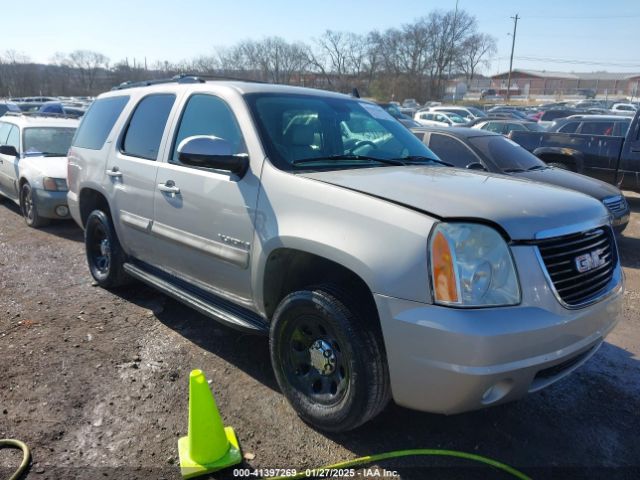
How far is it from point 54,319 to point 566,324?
13.3 feet

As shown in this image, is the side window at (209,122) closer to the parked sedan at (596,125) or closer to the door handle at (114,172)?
the door handle at (114,172)

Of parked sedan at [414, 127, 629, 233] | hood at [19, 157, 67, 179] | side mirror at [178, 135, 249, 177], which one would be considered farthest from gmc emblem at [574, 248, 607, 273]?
hood at [19, 157, 67, 179]

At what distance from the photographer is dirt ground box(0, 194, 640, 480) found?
2.67 meters

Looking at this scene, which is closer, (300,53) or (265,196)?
(265,196)

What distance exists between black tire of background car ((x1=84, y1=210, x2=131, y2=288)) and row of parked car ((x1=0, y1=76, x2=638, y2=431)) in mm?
115

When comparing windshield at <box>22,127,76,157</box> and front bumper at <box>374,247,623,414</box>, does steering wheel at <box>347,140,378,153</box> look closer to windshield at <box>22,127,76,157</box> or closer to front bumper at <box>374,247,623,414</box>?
front bumper at <box>374,247,623,414</box>

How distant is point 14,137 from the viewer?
873cm

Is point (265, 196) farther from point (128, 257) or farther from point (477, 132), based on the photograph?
point (477, 132)

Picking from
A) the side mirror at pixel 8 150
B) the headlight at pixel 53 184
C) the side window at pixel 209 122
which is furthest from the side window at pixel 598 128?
the side mirror at pixel 8 150

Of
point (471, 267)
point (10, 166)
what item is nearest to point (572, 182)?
point (471, 267)

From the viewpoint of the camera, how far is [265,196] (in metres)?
2.98

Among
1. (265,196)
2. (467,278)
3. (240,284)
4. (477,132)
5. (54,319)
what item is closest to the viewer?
(467,278)

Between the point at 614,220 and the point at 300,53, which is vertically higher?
the point at 300,53

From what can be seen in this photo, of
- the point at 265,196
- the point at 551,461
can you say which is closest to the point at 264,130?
the point at 265,196
